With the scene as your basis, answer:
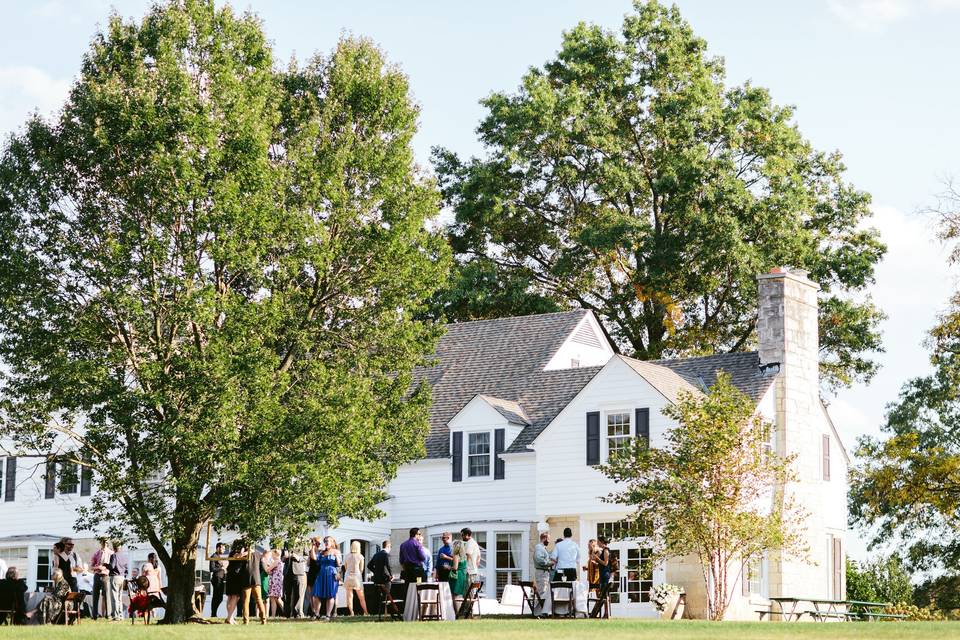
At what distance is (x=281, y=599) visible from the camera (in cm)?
3322

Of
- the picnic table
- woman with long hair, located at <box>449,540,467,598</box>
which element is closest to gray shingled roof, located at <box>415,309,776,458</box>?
the picnic table

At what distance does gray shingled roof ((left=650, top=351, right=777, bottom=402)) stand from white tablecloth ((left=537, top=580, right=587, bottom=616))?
7.57 m

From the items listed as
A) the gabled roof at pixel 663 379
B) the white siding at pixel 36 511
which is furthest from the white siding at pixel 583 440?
the white siding at pixel 36 511

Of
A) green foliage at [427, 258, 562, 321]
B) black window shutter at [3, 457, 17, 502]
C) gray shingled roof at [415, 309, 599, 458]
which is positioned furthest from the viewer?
green foliage at [427, 258, 562, 321]

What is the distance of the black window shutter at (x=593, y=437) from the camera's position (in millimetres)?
37188

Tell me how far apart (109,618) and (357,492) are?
23.7ft

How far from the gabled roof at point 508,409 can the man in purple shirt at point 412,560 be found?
449 inches

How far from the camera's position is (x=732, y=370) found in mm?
38781

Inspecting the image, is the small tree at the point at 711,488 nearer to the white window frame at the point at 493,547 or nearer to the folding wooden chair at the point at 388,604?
the folding wooden chair at the point at 388,604

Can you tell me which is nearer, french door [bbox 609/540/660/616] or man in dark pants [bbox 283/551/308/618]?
man in dark pants [bbox 283/551/308/618]

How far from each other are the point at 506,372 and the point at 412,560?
1494 centimetres

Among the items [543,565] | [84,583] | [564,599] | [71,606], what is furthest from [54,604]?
[564,599]

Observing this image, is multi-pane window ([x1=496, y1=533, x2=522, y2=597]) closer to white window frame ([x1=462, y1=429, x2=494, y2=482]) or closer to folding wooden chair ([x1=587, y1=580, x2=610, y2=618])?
white window frame ([x1=462, y1=429, x2=494, y2=482])

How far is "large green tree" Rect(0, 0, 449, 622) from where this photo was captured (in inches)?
1080
